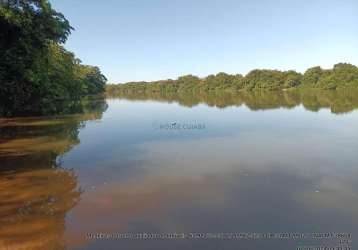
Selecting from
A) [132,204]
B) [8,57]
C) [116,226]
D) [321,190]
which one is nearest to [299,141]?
[321,190]

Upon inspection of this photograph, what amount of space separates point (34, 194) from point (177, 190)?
9.82ft

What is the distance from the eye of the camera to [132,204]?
19.2 ft

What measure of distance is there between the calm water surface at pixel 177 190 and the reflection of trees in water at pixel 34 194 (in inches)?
0.7

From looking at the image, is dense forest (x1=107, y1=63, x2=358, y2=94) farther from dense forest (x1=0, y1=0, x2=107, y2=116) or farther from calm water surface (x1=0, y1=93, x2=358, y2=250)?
calm water surface (x1=0, y1=93, x2=358, y2=250)

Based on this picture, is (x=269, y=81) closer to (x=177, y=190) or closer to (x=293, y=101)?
(x=293, y=101)

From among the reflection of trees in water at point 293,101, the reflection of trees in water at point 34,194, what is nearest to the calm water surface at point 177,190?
the reflection of trees in water at point 34,194

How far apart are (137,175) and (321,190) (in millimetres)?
4253

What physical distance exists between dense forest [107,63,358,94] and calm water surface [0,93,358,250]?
70446mm

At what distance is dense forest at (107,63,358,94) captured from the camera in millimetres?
74500

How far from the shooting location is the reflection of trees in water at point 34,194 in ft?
15.1

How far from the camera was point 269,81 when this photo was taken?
96938 mm

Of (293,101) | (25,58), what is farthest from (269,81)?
(25,58)

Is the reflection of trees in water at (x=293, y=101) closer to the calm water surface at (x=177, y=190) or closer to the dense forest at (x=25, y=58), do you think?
the calm water surface at (x=177, y=190)

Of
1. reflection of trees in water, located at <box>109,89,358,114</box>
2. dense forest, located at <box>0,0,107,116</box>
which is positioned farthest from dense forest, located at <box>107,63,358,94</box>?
dense forest, located at <box>0,0,107,116</box>
